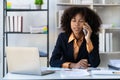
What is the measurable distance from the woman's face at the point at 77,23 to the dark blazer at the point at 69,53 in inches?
4.6

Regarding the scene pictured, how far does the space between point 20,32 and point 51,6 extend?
0.70 meters

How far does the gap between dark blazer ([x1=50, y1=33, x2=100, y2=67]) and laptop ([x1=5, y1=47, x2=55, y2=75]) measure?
64 cm

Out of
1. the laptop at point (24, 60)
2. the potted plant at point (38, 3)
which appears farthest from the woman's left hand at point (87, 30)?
the potted plant at point (38, 3)

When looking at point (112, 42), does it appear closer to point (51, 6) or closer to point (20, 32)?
point (51, 6)

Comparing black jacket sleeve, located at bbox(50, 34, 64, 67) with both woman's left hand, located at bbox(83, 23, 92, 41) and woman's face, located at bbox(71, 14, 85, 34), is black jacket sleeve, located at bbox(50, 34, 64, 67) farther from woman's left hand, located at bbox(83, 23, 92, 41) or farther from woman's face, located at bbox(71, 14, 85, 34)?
woman's left hand, located at bbox(83, 23, 92, 41)

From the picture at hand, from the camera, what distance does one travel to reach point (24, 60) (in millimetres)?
1727

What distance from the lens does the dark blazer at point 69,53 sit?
2.42 metres

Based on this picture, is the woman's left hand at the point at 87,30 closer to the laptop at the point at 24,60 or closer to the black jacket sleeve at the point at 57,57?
the black jacket sleeve at the point at 57,57

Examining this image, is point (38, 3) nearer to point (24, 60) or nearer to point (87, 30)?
point (87, 30)

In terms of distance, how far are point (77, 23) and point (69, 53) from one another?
32 centimetres

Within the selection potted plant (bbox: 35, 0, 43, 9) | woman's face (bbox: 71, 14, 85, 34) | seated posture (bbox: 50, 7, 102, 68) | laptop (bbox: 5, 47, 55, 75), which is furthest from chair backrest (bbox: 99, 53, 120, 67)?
laptop (bbox: 5, 47, 55, 75)

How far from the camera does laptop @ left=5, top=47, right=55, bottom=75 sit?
5.53 feet

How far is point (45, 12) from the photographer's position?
13.3ft

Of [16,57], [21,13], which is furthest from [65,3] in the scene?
[16,57]
